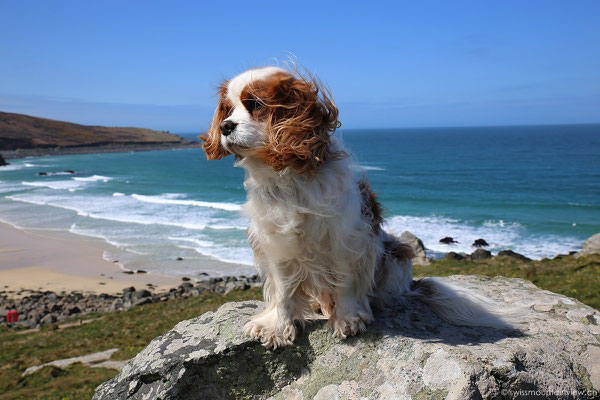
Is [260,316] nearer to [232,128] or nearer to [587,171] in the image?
[232,128]

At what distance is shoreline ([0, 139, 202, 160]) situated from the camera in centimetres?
8825

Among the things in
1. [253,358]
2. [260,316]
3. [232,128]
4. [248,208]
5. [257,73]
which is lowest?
[253,358]

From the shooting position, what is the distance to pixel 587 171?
5409 centimetres

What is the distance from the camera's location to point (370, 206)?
396 centimetres

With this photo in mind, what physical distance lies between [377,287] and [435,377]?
113 cm

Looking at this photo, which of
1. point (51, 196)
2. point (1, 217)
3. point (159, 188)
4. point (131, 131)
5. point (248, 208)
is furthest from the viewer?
point (131, 131)

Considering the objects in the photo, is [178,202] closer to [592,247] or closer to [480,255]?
[480,255]

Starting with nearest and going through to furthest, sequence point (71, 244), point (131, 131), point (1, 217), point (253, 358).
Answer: point (253, 358), point (71, 244), point (1, 217), point (131, 131)

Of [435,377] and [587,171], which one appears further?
[587,171]

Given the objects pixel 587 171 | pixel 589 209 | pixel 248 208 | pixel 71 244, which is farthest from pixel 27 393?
pixel 587 171

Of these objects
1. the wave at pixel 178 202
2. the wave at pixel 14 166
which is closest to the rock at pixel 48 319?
the wave at pixel 178 202

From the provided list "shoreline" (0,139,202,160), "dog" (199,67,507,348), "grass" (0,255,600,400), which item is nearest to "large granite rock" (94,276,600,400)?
"dog" (199,67,507,348)

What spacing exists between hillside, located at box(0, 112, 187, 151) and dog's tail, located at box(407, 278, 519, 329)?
10338cm

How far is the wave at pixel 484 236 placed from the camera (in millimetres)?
23641
